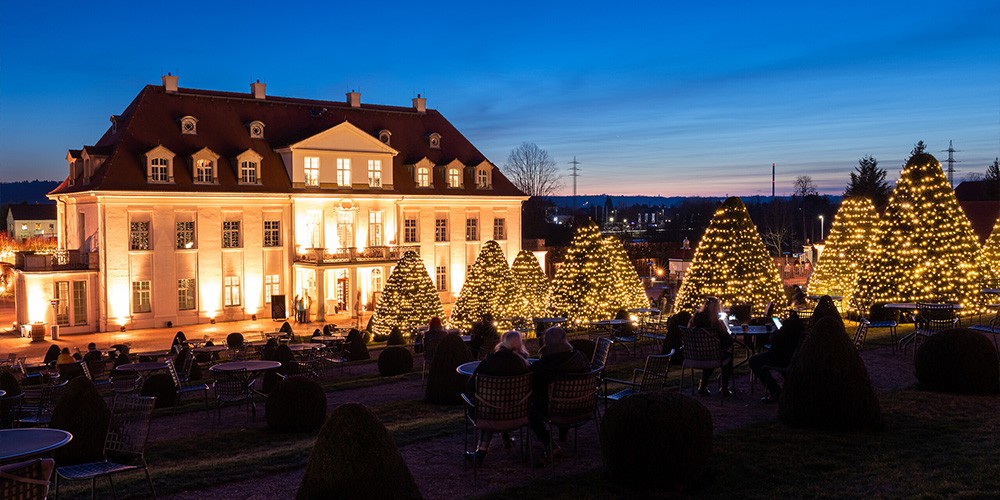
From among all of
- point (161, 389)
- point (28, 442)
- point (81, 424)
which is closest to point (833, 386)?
point (28, 442)

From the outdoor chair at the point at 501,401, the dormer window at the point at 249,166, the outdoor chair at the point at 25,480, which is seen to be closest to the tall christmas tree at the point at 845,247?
the outdoor chair at the point at 501,401

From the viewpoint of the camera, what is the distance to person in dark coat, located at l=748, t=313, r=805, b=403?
12492mm

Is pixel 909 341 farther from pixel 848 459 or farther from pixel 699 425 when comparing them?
pixel 699 425

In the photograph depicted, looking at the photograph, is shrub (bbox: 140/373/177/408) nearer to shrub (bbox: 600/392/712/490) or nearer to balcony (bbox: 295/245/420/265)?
shrub (bbox: 600/392/712/490)

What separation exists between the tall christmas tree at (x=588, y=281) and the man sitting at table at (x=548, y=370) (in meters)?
17.8

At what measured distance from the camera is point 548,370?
9859 mm

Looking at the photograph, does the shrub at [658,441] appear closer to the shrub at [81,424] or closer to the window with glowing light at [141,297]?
the shrub at [81,424]

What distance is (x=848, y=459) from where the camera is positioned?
9.33 metres

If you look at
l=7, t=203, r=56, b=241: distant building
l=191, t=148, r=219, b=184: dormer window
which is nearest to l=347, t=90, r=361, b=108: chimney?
l=191, t=148, r=219, b=184: dormer window

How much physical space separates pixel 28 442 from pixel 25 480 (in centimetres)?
217

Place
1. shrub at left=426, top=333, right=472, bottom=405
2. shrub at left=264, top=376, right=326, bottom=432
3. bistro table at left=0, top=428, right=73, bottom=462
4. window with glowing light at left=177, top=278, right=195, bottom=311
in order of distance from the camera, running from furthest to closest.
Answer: window with glowing light at left=177, top=278, right=195, bottom=311, shrub at left=426, top=333, right=472, bottom=405, shrub at left=264, top=376, right=326, bottom=432, bistro table at left=0, top=428, right=73, bottom=462

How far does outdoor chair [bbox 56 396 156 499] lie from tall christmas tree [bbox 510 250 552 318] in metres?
21.3

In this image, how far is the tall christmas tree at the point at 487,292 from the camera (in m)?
29.7

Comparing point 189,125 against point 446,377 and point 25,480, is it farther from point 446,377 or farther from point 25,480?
point 25,480
